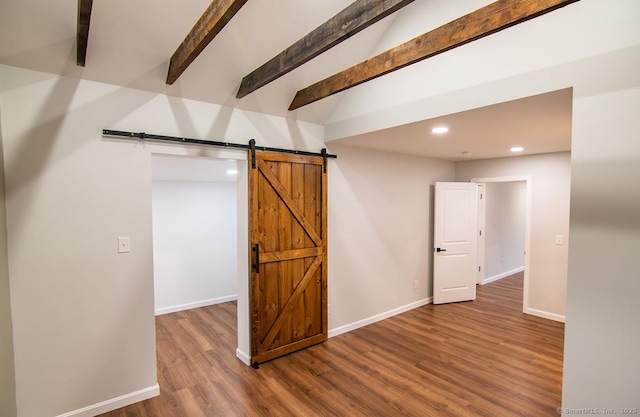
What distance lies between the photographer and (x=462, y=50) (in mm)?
2572

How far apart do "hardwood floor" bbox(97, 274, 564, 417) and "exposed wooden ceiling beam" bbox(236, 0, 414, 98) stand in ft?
8.99

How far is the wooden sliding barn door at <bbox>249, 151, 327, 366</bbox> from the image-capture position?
10.8ft

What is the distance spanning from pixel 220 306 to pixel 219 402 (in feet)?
8.75

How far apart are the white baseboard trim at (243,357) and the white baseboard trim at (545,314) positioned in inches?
163

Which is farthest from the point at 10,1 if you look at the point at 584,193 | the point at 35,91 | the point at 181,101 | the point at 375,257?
the point at 375,257

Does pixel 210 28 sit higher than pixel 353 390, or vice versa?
pixel 210 28

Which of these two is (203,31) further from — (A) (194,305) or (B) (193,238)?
(A) (194,305)

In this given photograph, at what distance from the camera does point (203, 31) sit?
192 centimetres

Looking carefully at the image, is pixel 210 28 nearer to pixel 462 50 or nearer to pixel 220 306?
pixel 462 50

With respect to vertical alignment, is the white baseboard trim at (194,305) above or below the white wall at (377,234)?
below

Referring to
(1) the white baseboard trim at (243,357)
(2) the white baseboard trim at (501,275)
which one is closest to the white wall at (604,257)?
(1) the white baseboard trim at (243,357)

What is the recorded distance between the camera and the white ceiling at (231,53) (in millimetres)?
2090

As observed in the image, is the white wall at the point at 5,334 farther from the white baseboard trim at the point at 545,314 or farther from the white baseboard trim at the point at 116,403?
the white baseboard trim at the point at 545,314

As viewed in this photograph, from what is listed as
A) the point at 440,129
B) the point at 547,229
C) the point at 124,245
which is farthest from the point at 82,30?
the point at 547,229
